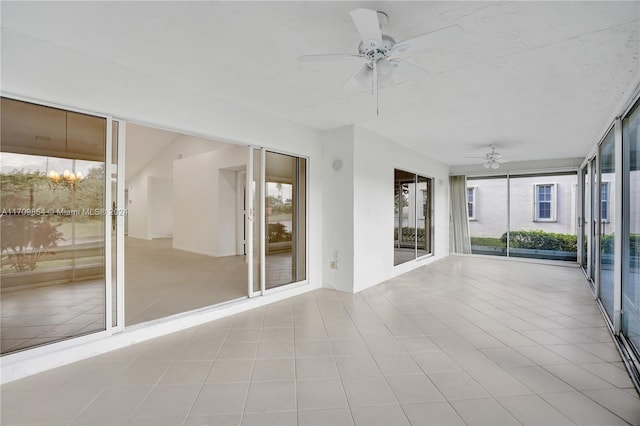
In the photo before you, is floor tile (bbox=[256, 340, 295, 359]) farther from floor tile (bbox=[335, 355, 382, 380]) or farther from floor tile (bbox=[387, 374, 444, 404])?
floor tile (bbox=[387, 374, 444, 404])

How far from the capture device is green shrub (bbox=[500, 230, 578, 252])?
7.25 metres

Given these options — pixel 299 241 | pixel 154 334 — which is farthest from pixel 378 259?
pixel 154 334

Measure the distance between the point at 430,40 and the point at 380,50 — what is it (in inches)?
13.4

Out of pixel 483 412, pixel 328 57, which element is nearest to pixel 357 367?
pixel 483 412

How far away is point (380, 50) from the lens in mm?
1949

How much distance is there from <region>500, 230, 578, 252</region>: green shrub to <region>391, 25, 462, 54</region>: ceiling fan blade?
7.61 meters

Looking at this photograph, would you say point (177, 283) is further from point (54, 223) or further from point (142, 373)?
point (142, 373)

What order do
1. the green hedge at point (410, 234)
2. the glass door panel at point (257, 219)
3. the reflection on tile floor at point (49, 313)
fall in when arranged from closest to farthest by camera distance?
1. the reflection on tile floor at point (49, 313)
2. the glass door panel at point (257, 219)
3. the green hedge at point (410, 234)

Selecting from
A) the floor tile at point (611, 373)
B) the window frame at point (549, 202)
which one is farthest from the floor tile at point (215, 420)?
the window frame at point (549, 202)

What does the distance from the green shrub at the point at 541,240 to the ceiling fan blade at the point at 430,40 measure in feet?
25.0

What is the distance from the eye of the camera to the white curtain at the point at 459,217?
315 inches

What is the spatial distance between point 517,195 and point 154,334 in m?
8.62

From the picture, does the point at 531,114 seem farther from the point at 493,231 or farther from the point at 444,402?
the point at 493,231

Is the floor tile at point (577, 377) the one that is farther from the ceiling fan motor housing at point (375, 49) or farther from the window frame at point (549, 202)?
the window frame at point (549, 202)
